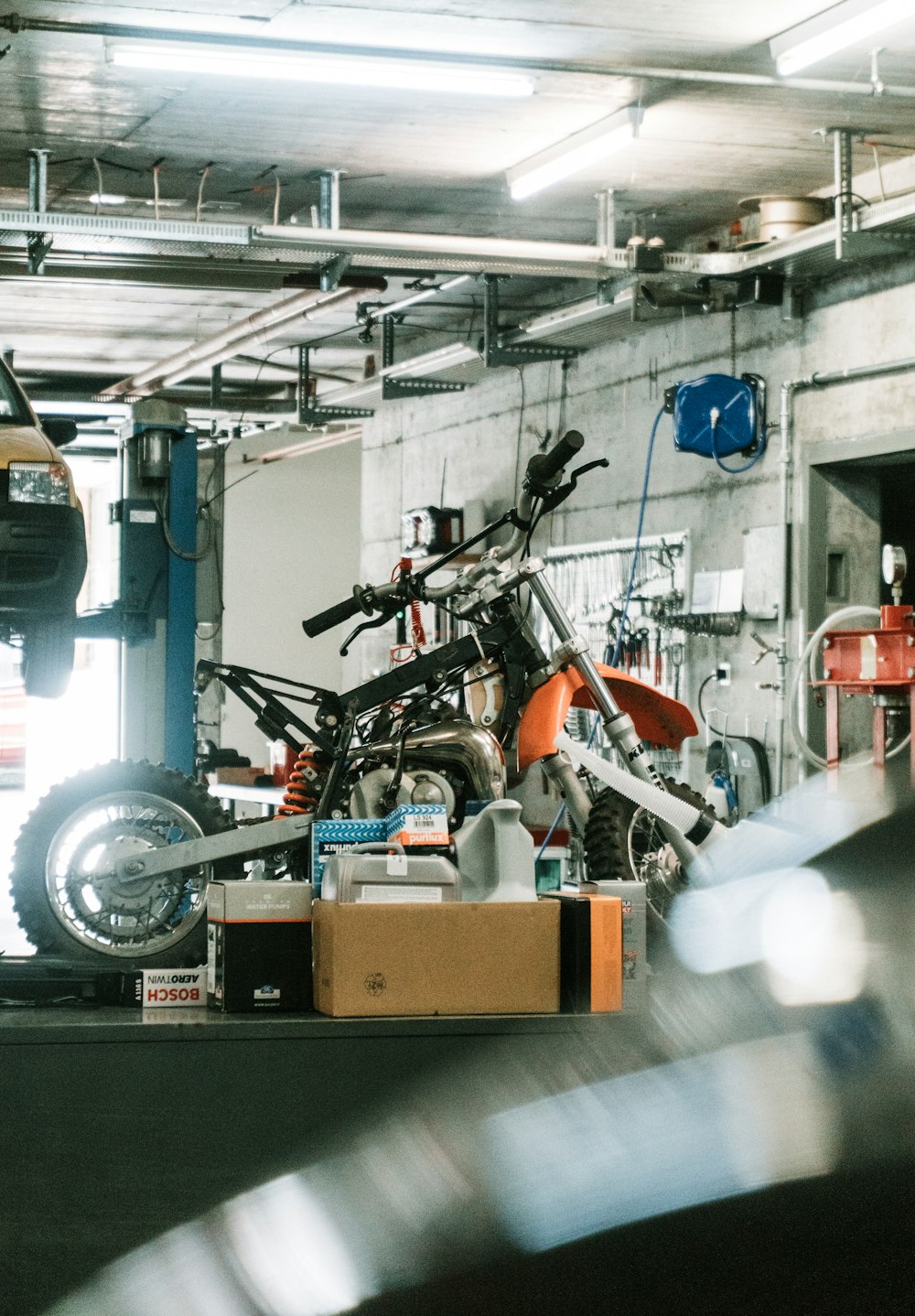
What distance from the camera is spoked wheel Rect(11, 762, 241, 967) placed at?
13.6 ft

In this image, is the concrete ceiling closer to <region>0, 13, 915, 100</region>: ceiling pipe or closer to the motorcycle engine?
<region>0, 13, 915, 100</region>: ceiling pipe

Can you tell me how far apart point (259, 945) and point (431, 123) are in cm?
467

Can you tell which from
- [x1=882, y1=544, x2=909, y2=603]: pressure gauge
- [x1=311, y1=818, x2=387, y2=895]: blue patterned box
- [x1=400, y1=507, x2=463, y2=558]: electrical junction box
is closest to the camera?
[x1=311, y1=818, x2=387, y2=895]: blue patterned box

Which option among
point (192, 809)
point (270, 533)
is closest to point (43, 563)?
point (192, 809)

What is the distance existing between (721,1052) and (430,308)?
7.97 m

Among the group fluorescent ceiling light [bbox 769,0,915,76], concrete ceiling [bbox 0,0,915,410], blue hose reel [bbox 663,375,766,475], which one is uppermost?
concrete ceiling [bbox 0,0,915,410]

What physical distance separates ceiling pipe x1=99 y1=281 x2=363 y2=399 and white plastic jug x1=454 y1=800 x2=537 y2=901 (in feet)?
18.5

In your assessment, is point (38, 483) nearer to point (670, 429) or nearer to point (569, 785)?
point (569, 785)

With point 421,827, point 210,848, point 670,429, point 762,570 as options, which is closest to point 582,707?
point 210,848

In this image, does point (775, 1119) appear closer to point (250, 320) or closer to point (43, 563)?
point (43, 563)

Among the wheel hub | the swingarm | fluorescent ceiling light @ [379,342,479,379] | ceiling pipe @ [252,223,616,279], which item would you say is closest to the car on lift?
the wheel hub

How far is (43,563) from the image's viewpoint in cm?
525

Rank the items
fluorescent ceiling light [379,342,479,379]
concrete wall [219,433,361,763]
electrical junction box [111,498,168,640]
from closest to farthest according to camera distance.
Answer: electrical junction box [111,498,168,640]
fluorescent ceiling light [379,342,479,379]
concrete wall [219,433,361,763]

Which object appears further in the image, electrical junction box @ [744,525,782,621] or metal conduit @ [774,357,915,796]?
electrical junction box @ [744,525,782,621]
